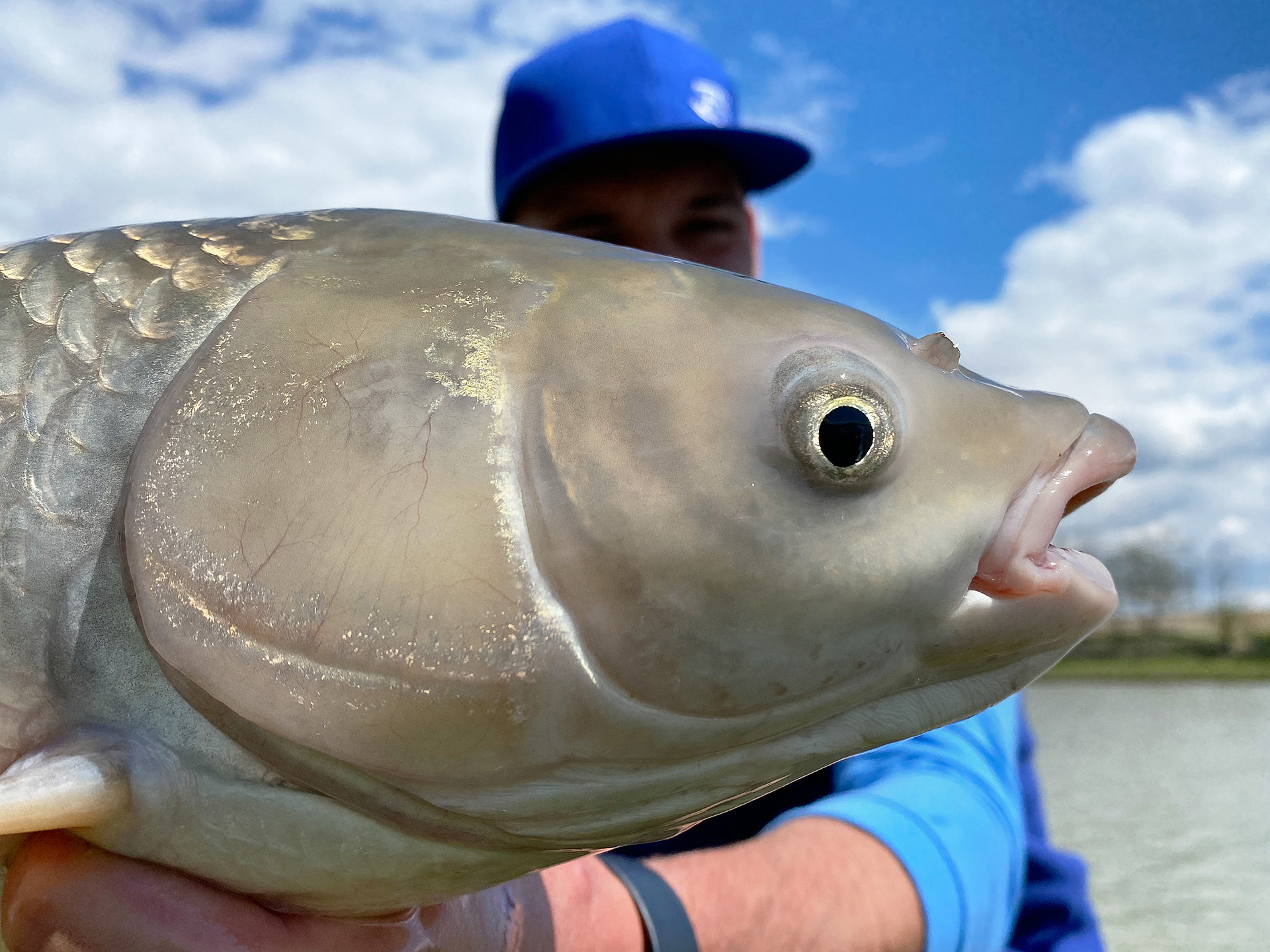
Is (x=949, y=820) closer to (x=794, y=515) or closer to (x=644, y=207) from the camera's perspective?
(x=794, y=515)

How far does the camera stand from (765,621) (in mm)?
714

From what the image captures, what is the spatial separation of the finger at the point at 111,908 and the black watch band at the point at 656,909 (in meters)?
0.67

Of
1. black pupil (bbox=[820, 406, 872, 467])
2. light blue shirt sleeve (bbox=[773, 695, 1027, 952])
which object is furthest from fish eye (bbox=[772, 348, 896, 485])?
light blue shirt sleeve (bbox=[773, 695, 1027, 952])

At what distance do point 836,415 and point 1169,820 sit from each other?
50.5 ft

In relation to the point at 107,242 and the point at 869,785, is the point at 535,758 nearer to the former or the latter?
the point at 107,242

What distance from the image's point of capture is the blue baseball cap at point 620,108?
252cm

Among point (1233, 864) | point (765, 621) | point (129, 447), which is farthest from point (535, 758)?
point (1233, 864)

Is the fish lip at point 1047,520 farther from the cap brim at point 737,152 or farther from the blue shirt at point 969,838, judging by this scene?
the cap brim at point 737,152

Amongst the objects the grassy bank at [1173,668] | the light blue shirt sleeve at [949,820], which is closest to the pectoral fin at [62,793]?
the light blue shirt sleeve at [949,820]

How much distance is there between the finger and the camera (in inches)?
30.0

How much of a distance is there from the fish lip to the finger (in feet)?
2.21

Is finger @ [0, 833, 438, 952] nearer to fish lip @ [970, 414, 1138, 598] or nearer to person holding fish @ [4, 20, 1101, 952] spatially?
person holding fish @ [4, 20, 1101, 952]

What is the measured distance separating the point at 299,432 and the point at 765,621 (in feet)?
1.30

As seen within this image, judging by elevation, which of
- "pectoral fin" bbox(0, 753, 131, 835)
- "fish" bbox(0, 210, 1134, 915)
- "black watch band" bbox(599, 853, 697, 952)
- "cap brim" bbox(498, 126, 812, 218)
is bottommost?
"black watch band" bbox(599, 853, 697, 952)
